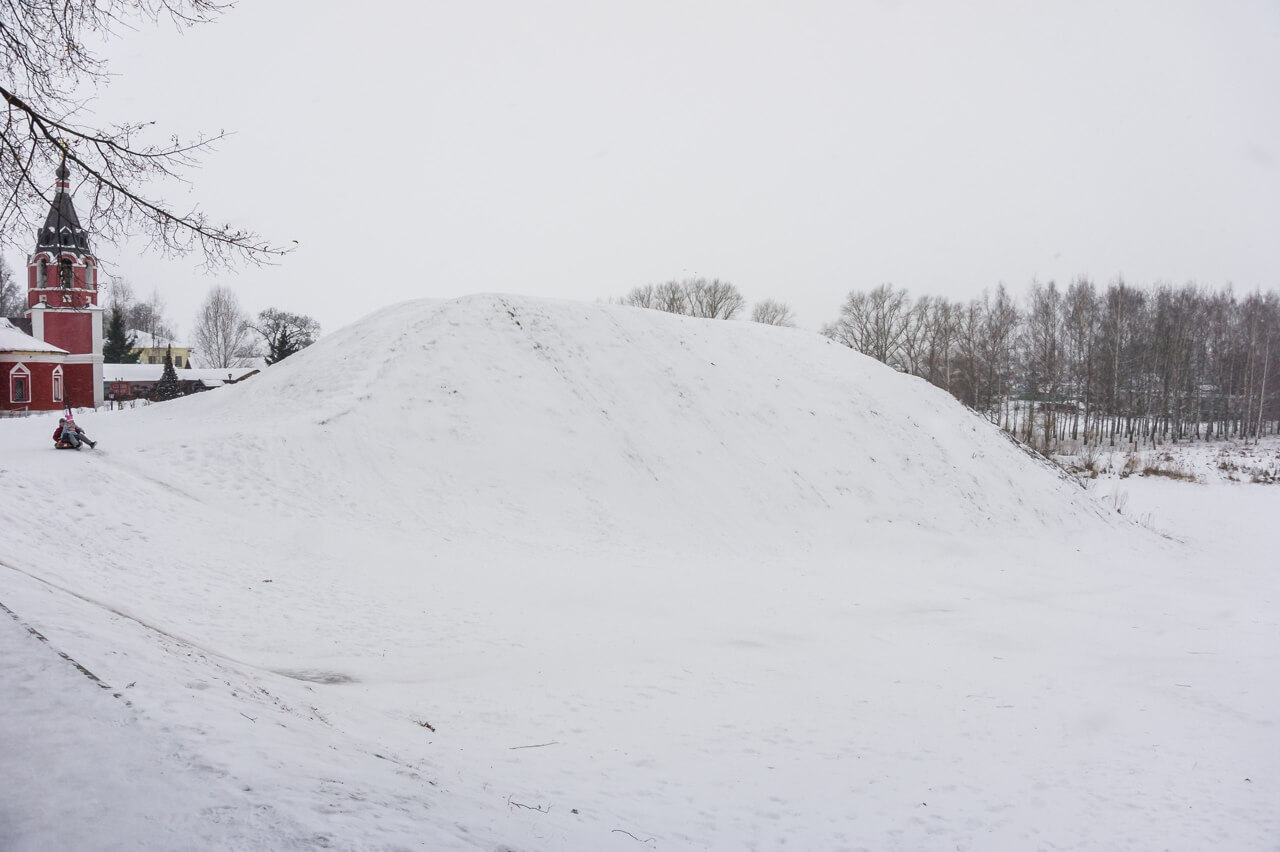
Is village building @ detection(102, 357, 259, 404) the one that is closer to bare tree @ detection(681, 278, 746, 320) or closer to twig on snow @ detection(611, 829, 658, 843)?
bare tree @ detection(681, 278, 746, 320)

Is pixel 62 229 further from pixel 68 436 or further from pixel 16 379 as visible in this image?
pixel 16 379

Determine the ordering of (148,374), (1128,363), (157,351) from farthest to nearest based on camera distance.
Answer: (157,351) → (148,374) → (1128,363)

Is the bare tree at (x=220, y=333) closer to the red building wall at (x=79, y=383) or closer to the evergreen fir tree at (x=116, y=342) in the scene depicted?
the evergreen fir tree at (x=116, y=342)

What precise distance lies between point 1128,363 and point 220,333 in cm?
9942

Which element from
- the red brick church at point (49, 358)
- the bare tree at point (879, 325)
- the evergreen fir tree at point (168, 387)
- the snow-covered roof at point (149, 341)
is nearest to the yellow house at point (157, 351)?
the snow-covered roof at point (149, 341)

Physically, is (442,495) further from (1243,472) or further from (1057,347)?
(1057,347)

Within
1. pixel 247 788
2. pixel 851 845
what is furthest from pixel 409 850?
pixel 851 845

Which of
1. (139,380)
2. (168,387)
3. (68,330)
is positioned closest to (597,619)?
(68,330)

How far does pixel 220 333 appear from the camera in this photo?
9131 centimetres

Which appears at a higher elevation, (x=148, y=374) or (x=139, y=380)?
(x=148, y=374)

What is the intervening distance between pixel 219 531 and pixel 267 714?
752 centimetres

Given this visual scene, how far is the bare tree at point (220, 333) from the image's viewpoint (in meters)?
91.0

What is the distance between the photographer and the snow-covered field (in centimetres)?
384

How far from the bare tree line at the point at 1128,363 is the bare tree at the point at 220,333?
8566 centimetres
